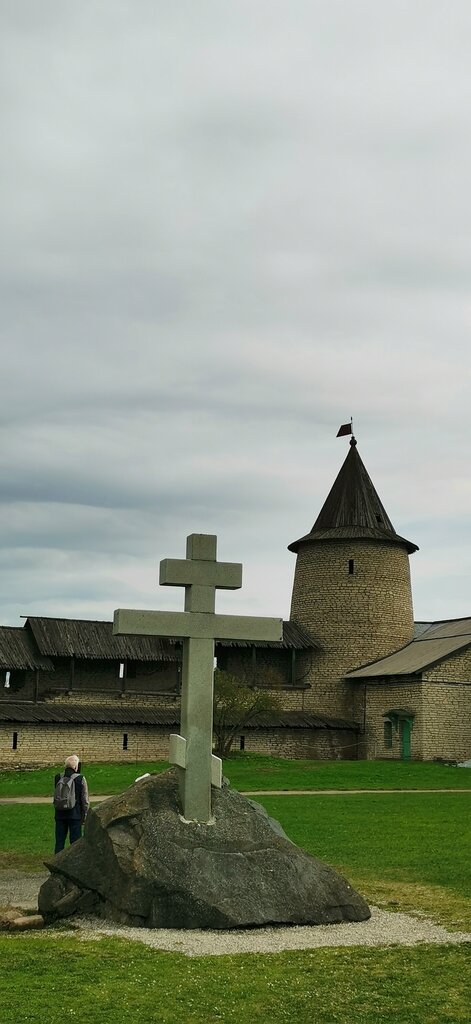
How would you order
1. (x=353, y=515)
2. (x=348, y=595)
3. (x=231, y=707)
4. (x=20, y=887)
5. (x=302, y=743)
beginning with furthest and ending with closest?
(x=353, y=515) < (x=348, y=595) < (x=302, y=743) < (x=231, y=707) < (x=20, y=887)

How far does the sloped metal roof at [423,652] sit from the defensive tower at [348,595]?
2.84 ft

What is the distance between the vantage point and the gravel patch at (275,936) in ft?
27.0

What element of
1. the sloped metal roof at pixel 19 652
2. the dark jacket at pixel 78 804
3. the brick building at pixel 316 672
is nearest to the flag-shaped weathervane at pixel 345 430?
the brick building at pixel 316 672

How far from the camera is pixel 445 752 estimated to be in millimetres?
39000

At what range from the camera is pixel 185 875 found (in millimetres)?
9078

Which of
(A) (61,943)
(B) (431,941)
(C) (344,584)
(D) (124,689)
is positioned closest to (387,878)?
(B) (431,941)

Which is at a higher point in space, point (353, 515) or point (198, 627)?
point (353, 515)

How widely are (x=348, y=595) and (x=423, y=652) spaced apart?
166 inches

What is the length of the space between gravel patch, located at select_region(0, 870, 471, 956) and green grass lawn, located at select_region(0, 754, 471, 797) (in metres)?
16.3

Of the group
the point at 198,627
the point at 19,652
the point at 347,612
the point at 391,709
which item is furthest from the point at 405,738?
the point at 198,627

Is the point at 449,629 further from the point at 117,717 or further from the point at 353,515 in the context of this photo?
the point at 117,717

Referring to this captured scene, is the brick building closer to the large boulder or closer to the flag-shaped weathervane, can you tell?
the flag-shaped weathervane

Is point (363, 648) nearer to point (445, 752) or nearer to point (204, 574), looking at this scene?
point (445, 752)

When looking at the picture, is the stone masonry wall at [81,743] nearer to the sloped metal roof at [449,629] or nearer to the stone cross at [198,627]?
the sloped metal roof at [449,629]
